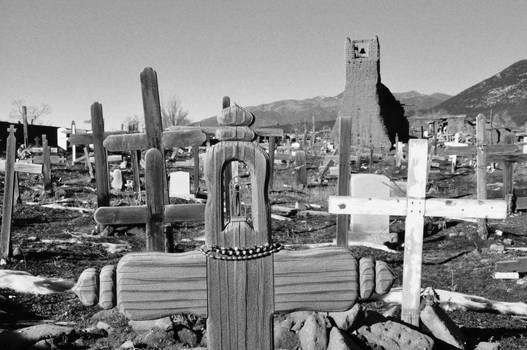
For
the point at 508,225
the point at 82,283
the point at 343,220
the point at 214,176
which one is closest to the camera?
the point at 214,176

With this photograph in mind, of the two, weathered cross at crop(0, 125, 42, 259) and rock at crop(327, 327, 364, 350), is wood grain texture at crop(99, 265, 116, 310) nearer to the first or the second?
rock at crop(327, 327, 364, 350)

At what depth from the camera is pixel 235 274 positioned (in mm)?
1558

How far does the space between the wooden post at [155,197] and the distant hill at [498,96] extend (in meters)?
69.5

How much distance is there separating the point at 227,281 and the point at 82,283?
470 mm

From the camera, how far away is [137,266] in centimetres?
158

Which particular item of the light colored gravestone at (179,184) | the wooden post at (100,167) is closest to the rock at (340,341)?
the wooden post at (100,167)

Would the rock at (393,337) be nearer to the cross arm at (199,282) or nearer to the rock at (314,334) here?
the rock at (314,334)

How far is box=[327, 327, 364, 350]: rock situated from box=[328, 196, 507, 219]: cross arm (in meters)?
1.03

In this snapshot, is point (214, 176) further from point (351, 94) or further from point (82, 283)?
point (351, 94)

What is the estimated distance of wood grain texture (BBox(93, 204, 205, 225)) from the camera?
189 inches

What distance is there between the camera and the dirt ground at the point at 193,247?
15.9ft

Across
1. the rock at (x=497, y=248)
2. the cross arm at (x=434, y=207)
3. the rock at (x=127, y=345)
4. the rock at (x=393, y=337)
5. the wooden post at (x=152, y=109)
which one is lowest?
the rock at (x=497, y=248)

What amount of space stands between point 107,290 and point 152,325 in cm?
243

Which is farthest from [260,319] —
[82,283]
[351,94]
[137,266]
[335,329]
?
[351,94]
